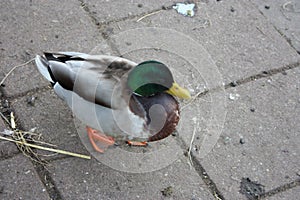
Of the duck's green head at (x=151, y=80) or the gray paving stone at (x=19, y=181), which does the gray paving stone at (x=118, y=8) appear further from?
the gray paving stone at (x=19, y=181)

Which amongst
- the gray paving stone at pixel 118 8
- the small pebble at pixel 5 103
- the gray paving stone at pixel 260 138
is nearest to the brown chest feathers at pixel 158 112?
the gray paving stone at pixel 260 138

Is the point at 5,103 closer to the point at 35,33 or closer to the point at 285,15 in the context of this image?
the point at 35,33

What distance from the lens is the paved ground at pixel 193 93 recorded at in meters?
3.15

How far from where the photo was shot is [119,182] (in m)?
3.14

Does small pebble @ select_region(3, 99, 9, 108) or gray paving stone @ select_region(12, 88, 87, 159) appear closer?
gray paving stone @ select_region(12, 88, 87, 159)

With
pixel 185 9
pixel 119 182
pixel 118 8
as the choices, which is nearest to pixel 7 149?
pixel 119 182

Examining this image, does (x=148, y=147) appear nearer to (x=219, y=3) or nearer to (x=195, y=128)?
(x=195, y=128)

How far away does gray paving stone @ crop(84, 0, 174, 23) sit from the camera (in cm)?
405

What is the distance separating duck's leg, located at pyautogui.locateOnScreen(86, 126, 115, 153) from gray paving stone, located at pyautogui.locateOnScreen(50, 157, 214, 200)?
5.1 inches

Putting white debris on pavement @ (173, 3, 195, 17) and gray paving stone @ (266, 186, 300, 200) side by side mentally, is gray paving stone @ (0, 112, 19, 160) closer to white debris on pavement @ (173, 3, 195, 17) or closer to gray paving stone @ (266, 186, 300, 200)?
gray paving stone @ (266, 186, 300, 200)

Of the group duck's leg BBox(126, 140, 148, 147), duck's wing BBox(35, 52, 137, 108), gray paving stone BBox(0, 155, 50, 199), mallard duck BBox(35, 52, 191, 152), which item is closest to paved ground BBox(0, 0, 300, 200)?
gray paving stone BBox(0, 155, 50, 199)

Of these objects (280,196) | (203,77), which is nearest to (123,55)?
(203,77)

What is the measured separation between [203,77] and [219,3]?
830mm

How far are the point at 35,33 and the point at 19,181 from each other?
124 centimetres
